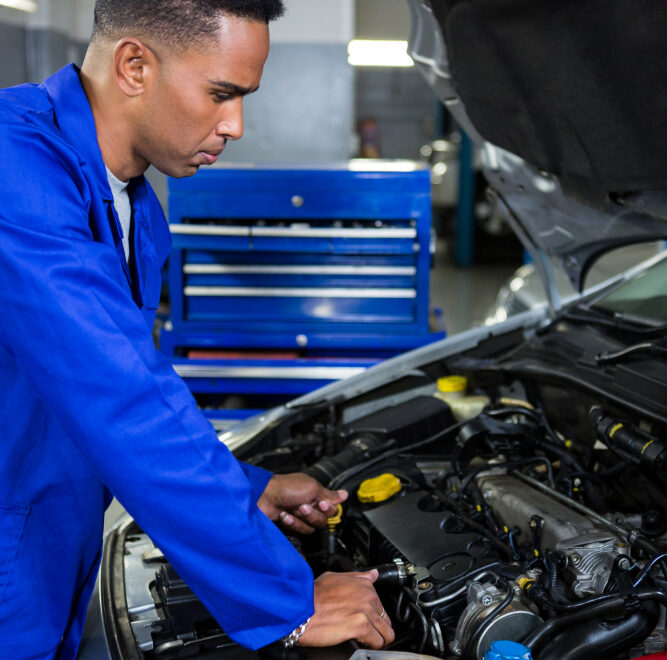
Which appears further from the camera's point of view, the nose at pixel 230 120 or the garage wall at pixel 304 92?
the garage wall at pixel 304 92

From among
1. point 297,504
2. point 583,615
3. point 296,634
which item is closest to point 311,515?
point 297,504

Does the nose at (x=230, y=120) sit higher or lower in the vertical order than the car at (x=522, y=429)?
higher

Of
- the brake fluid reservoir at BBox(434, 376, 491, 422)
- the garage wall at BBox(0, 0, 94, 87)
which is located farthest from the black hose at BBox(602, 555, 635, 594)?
the garage wall at BBox(0, 0, 94, 87)

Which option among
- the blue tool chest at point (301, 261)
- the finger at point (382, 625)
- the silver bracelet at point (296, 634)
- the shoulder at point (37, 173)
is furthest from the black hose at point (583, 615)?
the blue tool chest at point (301, 261)

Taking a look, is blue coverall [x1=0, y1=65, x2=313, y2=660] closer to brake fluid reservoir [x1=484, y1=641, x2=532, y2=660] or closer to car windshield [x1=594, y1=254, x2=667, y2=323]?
brake fluid reservoir [x1=484, y1=641, x2=532, y2=660]

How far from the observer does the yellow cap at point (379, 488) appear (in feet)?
5.14

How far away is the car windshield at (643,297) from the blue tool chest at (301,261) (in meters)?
0.87

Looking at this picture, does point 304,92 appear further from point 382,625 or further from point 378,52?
point 382,625

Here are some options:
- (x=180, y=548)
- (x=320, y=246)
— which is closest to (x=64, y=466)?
(x=180, y=548)

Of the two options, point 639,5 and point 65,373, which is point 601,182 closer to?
point 639,5

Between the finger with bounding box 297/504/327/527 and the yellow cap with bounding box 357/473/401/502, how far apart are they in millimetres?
131

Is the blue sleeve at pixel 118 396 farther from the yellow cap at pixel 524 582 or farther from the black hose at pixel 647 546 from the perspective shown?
the black hose at pixel 647 546

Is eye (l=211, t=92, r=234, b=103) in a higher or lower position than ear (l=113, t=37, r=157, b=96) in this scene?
lower

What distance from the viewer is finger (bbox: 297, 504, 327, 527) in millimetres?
1459
